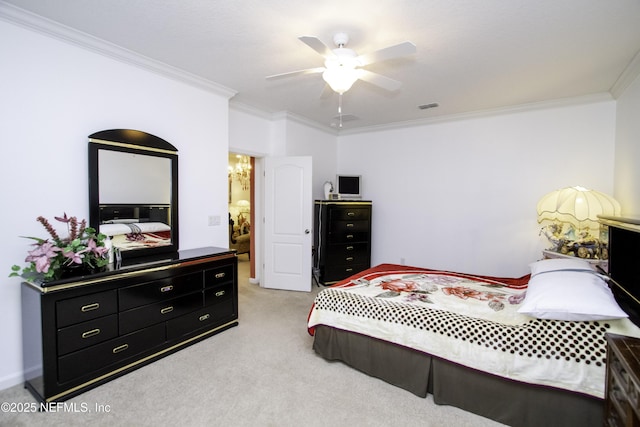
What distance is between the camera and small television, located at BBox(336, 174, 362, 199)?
5137 millimetres

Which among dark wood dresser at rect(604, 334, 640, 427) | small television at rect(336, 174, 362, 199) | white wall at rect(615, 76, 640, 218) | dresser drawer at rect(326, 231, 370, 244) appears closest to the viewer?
dark wood dresser at rect(604, 334, 640, 427)

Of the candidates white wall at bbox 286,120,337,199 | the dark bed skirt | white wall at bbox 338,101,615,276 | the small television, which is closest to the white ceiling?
white wall at bbox 338,101,615,276

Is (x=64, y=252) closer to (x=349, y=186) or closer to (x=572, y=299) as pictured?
→ (x=572, y=299)

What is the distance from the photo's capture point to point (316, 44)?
194 centimetres

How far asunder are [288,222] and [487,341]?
10.4ft

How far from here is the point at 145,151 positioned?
2.89 m

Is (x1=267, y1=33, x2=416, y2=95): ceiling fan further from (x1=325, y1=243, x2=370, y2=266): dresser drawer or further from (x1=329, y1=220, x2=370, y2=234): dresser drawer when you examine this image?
(x1=325, y1=243, x2=370, y2=266): dresser drawer

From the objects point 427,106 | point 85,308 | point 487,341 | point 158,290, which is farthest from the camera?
point 427,106

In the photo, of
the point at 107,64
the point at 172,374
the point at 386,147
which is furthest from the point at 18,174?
the point at 386,147

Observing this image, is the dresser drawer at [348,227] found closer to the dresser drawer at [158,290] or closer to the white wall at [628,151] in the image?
the dresser drawer at [158,290]

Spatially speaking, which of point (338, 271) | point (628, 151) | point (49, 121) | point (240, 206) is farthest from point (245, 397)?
point (240, 206)

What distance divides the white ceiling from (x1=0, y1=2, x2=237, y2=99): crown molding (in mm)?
61

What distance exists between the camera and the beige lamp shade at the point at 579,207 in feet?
10.1

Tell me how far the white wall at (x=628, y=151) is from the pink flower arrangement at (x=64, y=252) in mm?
4584
